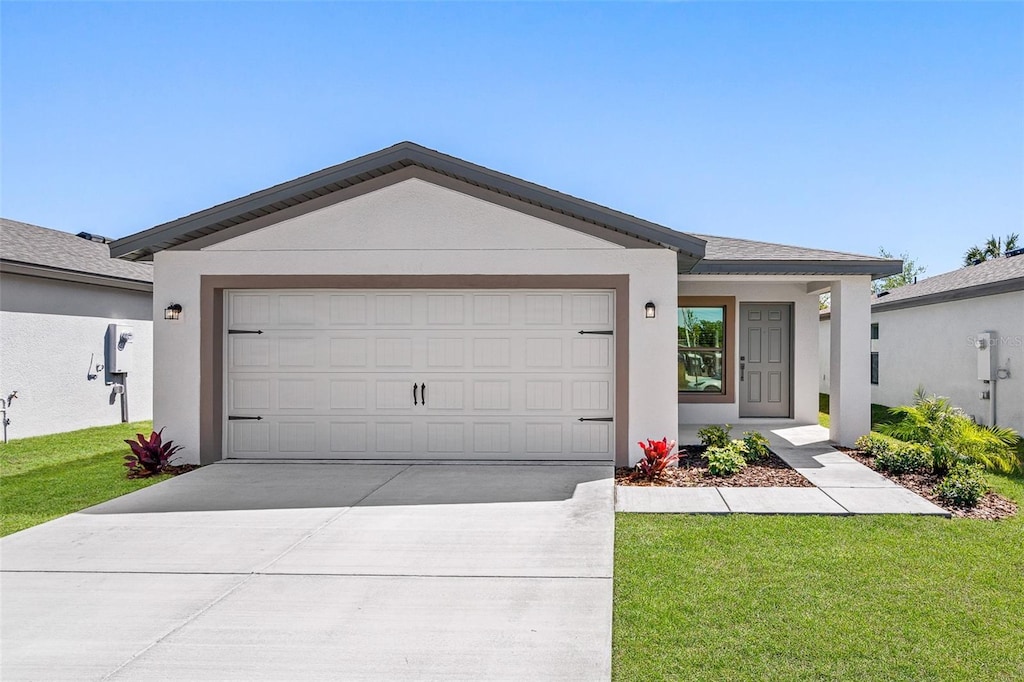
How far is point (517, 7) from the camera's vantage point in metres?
11.7

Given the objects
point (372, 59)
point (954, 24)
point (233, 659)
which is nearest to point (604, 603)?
point (233, 659)

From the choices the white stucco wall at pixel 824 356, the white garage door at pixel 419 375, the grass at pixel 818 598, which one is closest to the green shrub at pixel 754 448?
the white garage door at pixel 419 375

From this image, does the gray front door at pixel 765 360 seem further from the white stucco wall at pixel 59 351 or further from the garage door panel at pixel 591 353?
the white stucco wall at pixel 59 351

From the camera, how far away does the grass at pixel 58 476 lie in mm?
6387

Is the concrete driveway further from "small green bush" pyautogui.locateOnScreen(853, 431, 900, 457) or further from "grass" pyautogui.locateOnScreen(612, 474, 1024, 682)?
"small green bush" pyautogui.locateOnScreen(853, 431, 900, 457)

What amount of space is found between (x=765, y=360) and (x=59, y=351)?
13.5 metres

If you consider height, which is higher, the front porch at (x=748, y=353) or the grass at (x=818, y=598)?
the front porch at (x=748, y=353)

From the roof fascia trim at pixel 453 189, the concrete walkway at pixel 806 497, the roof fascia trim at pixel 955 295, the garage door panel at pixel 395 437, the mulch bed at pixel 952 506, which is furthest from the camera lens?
the roof fascia trim at pixel 955 295

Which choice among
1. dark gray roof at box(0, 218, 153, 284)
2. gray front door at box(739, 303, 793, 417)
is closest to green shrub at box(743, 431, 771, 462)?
gray front door at box(739, 303, 793, 417)

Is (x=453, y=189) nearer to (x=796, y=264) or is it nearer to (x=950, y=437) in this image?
(x=796, y=264)

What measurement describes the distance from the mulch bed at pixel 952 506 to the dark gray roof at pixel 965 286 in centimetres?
528

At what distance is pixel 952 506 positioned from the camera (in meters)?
6.29

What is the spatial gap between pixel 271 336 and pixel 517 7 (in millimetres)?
7656

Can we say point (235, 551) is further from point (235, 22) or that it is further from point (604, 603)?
point (235, 22)
